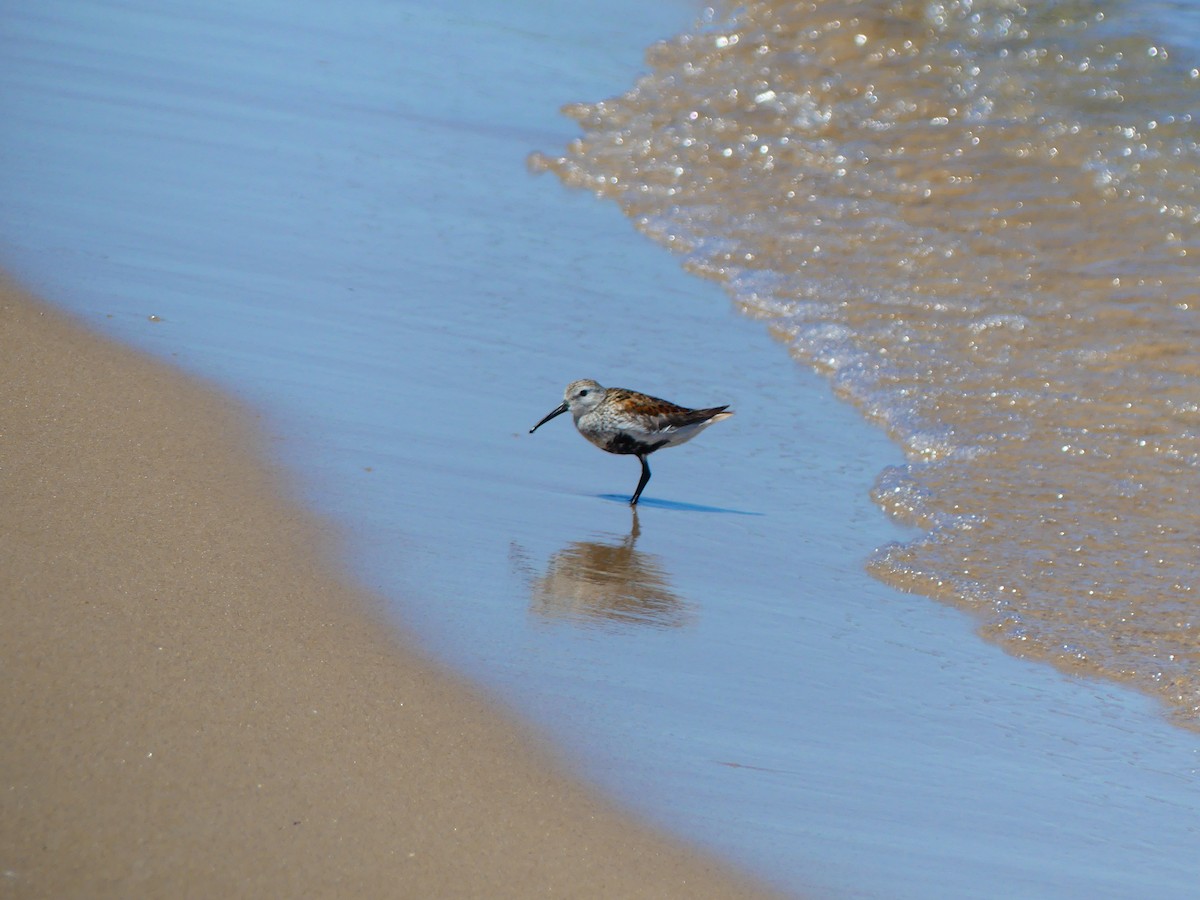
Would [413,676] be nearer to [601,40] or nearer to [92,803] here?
[92,803]

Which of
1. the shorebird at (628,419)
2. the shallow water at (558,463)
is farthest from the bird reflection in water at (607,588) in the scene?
the shorebird at (628,419)

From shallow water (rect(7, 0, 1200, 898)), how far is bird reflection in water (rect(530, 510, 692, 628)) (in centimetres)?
1

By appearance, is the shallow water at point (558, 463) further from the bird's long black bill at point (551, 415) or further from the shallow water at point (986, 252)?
the shallow water at point (986, 252)

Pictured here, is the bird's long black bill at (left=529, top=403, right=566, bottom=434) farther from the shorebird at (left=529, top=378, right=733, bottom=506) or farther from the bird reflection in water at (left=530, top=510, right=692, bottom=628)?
the bird reflection in water at (left=530, top=510, right=692, bottom=628)

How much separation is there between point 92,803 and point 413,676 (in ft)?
3.21

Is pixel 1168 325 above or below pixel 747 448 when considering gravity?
above

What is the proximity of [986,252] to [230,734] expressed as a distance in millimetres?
6456

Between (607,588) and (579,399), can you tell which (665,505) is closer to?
(579,399)

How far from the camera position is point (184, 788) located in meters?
2.99

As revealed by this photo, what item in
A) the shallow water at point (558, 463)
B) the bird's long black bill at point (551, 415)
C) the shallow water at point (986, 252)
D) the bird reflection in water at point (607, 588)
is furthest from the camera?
the bird's long black bill at point (551, 415)

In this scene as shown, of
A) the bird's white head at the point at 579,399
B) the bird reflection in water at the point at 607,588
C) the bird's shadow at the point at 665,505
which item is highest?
the bird's white head at the point at 579,399

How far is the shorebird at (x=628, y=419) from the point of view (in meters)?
5.62

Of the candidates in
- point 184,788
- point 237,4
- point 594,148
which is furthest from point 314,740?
point 237,4

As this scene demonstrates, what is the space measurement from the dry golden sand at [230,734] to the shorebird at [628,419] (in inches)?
58.7
